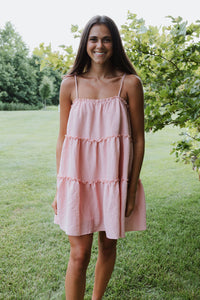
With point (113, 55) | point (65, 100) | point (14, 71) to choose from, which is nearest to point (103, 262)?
point (65, 100)

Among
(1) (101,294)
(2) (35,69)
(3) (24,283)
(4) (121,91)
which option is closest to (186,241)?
(1) (101,294)

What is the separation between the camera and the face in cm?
175

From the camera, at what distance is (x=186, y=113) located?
73.0 inches

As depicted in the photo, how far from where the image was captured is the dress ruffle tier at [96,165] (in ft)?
5.73

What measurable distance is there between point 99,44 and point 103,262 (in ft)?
5.09

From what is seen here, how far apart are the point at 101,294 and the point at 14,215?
89.5 inches

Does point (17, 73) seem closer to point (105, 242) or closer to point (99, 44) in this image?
point (99, 44)

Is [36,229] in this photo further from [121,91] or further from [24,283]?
[121,91]

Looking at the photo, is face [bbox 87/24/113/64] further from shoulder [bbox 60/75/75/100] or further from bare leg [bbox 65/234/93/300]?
bare leg [bbox 65/234/93/300]

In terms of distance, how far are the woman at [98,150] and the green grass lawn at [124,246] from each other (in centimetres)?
77

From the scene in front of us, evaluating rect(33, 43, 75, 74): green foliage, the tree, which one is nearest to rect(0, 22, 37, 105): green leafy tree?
the tree

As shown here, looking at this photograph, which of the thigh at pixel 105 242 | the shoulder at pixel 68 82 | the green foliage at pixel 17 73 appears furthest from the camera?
the green foliage at pixel 17 73

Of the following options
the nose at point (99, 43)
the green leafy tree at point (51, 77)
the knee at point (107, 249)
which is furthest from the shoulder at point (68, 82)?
the green leafy tree at point (51, 77)

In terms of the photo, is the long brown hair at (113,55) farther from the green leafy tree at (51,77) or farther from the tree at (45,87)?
the green leafy tree at (51,77)
